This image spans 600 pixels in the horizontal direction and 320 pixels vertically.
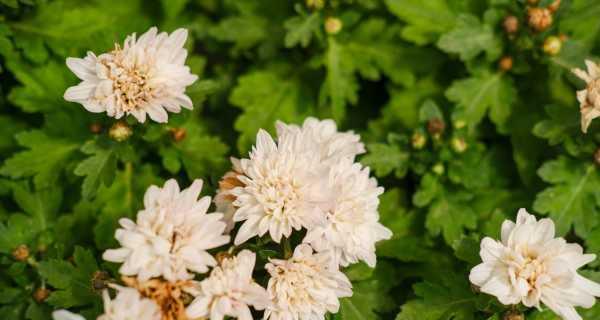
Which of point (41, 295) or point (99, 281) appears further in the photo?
point (41, 295)

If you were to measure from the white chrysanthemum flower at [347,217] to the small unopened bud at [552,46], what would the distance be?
1.65 m

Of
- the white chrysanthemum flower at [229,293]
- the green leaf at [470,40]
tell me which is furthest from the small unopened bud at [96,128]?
the green leaf at [470,40]

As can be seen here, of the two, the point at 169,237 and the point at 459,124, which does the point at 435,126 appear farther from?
the point at 169,237

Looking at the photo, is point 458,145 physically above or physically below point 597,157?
above

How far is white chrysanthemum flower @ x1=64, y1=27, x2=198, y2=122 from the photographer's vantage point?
2996 millimetres

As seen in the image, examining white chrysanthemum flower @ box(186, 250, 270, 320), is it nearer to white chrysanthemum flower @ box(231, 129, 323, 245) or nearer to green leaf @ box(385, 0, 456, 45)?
white chrysanthemum flower @ box(231, 129, 323, 245)

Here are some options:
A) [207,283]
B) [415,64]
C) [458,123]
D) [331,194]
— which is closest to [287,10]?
[415,64]

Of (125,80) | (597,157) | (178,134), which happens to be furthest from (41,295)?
(597,157)

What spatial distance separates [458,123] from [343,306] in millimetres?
1407

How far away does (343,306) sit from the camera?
348 centimetres

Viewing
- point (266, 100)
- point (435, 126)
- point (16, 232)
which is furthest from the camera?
point (266, 100)

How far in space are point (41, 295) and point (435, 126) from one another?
8.02ft

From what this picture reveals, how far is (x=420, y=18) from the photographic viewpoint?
4.32 meters

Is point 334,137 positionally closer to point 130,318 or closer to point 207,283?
point 207,283
